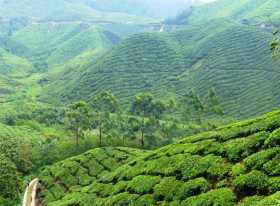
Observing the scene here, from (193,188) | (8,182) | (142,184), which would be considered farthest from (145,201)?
(8,182)

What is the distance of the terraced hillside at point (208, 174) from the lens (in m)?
45.0

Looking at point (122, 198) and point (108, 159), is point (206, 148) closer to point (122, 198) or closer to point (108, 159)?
point (122, 198)

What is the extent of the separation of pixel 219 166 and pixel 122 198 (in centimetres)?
1444

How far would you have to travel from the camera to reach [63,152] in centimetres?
14100

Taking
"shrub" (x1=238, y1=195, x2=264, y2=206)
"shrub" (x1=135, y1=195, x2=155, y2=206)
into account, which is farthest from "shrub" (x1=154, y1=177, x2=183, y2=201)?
"shrub" (x1=238, y1=195, x2=264, y2=206)

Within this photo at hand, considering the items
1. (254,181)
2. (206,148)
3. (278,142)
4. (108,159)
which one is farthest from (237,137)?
(108,159)

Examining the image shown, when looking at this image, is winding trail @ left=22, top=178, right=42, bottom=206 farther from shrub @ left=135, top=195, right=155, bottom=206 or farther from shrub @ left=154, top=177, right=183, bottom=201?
shrub @ left=154, top=177, right=183, bottom=201

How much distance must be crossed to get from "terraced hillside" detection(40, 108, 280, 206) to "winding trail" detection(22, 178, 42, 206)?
46.9 feet

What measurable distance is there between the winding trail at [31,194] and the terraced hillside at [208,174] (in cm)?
1430

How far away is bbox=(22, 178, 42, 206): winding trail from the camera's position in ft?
302

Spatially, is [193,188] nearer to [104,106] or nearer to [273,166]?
[273,166]

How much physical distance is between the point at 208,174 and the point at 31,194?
184 ft

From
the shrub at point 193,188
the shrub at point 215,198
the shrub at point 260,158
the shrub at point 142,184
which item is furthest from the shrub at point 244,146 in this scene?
the shrub at point 142,184

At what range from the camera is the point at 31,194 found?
98.2 m
